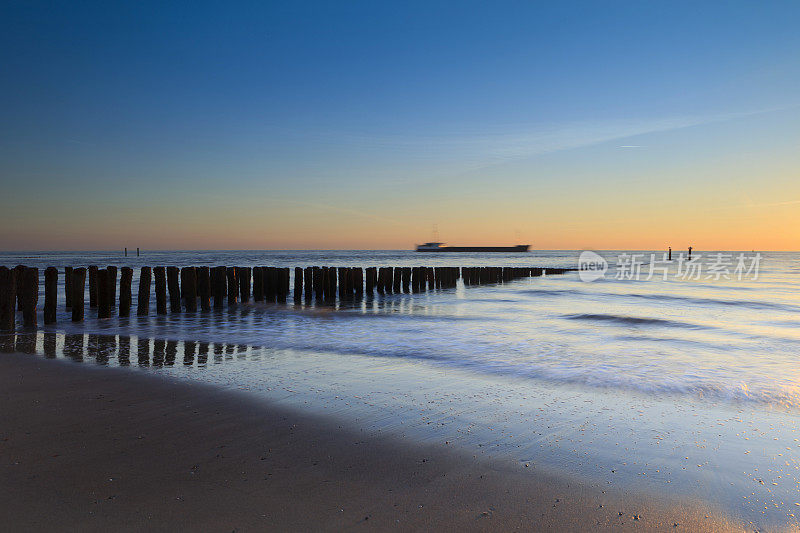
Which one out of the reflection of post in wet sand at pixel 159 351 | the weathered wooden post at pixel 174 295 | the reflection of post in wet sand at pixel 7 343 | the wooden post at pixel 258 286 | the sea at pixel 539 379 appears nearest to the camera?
the sea at pixel 539 379

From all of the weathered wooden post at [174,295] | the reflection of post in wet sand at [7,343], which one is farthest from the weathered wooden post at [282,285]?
the reflection of post in wet sand at [7,343]

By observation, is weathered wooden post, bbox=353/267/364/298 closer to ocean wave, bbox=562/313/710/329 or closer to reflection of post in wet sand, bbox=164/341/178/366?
ocean wave, bbox=562/313/710/329

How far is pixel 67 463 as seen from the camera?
3.28 m

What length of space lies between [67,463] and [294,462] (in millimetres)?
1487

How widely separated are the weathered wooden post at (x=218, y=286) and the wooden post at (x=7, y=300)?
5.25m

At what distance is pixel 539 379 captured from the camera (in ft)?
20.8

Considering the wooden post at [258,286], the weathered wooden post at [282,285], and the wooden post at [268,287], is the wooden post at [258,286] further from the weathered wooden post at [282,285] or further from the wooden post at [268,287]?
the weathered wooden post at [282,285]

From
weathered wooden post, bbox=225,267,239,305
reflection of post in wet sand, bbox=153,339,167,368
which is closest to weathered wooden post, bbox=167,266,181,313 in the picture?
weathered wooden post, bbox=225,267,239,305

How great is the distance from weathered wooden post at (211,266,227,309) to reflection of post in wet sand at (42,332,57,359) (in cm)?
530

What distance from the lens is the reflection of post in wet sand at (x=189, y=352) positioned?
693cm

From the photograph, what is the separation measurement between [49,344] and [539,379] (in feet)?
25.4

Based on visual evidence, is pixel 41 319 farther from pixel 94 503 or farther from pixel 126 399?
pixel 94 503

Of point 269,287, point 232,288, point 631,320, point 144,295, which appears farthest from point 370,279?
point 631,320

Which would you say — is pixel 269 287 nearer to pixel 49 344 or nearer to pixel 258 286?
pixel 258 286
